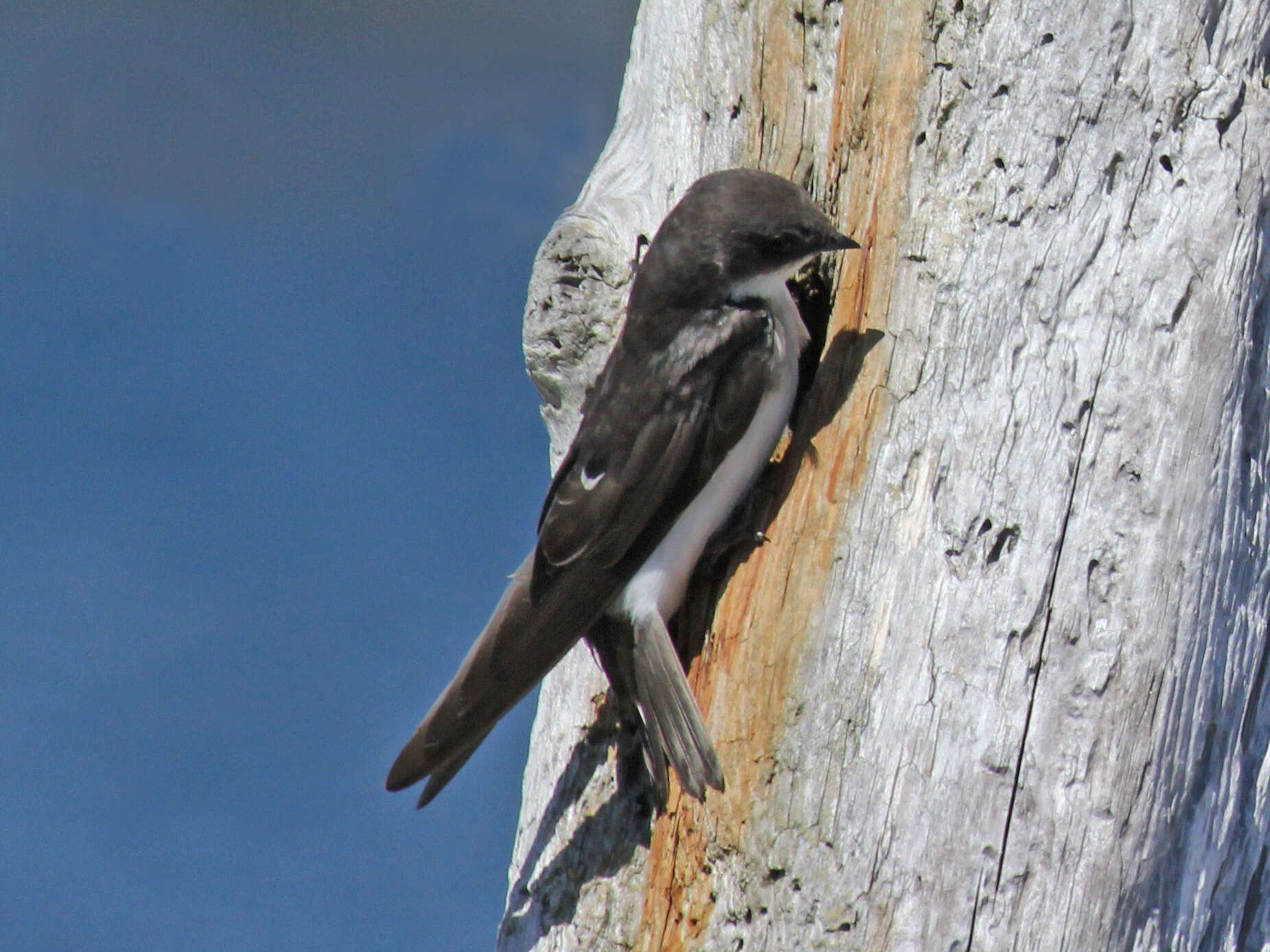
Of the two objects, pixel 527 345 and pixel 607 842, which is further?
pixel 527 345

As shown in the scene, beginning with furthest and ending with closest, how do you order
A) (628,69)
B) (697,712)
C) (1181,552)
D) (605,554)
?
1. (628,69)
2. (605,554)
3. (697,712)
4. (1181,552)

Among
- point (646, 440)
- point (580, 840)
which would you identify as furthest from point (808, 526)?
point (580, 840)

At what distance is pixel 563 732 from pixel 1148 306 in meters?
1.13

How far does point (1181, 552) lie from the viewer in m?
1.62

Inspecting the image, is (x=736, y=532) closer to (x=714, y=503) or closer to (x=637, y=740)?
(x=714, y=503)

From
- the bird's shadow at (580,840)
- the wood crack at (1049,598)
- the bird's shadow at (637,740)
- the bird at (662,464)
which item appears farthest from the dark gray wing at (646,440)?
the wood crack at (1049,598)

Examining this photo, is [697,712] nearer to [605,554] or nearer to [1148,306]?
[605,554]

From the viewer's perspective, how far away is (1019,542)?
1650mm

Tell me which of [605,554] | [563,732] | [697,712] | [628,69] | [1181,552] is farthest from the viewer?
[628,69]

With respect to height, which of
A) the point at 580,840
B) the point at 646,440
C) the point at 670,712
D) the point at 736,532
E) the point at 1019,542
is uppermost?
the point at 646,440

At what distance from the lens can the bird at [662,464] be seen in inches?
81.0

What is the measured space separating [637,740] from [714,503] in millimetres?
376

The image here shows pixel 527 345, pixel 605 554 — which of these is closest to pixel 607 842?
pixel 605 554

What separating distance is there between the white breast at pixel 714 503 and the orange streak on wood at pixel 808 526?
0.06 m
